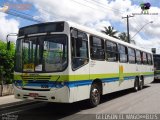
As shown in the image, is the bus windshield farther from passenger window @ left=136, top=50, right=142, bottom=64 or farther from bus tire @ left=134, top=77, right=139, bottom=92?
bus tire @ left=134, top=77, right=139, bottom=92

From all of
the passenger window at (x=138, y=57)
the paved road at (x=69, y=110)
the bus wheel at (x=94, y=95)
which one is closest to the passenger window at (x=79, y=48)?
the bus wheel at (x=94, y=95)

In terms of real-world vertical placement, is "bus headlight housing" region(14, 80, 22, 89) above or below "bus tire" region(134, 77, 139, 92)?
above

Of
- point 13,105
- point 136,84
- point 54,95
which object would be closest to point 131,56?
point 136,84

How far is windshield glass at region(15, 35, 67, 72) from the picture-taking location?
9961 mm

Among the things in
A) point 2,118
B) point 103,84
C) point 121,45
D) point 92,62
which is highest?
point 121,45

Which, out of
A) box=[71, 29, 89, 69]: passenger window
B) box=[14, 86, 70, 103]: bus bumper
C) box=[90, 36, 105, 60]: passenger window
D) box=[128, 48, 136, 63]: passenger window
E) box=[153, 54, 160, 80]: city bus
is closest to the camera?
box=[14, 86, 70, 103]: bus bumper

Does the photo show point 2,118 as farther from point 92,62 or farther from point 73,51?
point 92,62

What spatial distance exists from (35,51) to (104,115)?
3.24m

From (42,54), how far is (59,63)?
738mm

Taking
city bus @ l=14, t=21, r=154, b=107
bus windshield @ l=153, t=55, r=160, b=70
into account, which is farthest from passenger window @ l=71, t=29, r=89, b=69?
bus windshield @ l=153, t=55, r=160, b=70

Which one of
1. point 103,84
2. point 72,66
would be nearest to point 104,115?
point 72,66

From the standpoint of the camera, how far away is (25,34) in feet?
35.7

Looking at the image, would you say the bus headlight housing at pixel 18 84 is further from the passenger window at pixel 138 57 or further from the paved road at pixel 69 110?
the passenger window at pixel 138 57

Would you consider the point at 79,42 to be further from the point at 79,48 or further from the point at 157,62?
the point at 157,62
